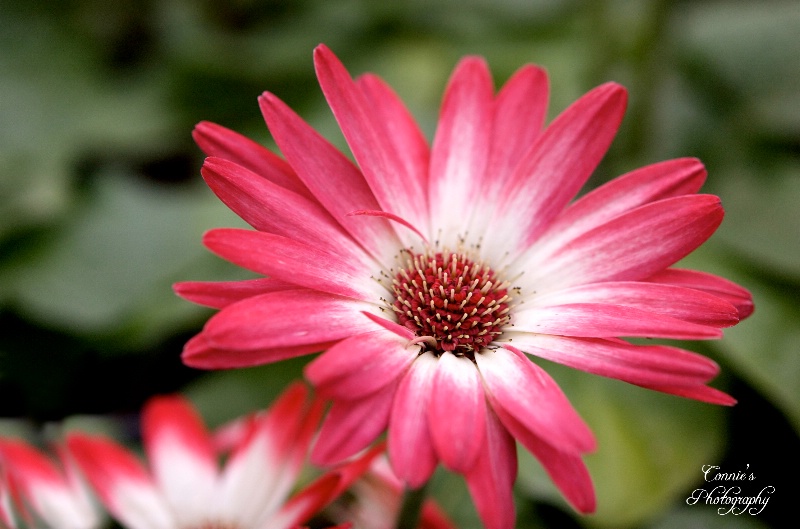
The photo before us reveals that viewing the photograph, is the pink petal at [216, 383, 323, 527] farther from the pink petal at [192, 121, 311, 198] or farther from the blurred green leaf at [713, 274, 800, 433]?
the blurred green leaf at [713, 274, 800, 433]

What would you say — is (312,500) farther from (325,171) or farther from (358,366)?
(325,171)

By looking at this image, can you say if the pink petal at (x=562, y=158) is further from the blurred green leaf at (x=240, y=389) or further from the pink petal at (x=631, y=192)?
the blurred green leaf at (x=240, y=389)

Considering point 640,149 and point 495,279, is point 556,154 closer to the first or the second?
point 495,279

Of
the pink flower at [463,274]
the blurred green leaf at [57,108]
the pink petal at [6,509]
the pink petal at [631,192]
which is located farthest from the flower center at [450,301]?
the blurred green leaf at [57,108]

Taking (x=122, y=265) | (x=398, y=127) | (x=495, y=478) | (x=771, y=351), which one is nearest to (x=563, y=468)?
(x=495, y=478)

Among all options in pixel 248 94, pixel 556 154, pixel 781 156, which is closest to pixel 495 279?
pixel 556 154
